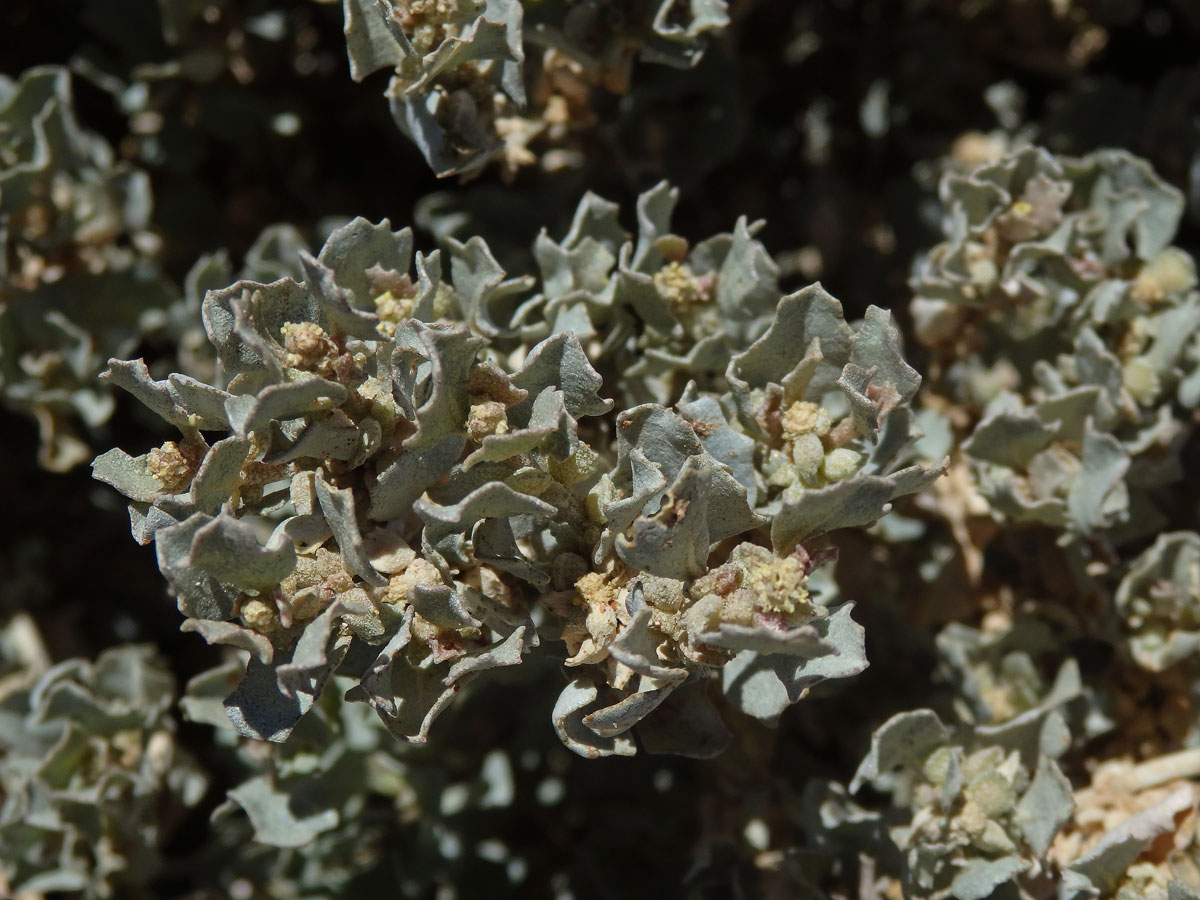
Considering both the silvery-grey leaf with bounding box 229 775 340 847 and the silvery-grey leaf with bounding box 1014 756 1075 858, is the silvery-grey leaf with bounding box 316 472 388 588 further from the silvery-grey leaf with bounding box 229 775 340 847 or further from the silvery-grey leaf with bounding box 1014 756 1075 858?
the silvery-grey leaf with bounding box 1014 756 1075 858

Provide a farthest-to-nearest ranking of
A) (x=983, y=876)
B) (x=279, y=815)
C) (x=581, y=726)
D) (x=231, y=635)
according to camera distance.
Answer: (x=279, y=815) → (x=983, y=876) → (x=581, y=726) → (x=231, y=635)

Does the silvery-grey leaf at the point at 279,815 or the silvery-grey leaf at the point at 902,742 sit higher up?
the silvery-grey leaf at the point at 902,742

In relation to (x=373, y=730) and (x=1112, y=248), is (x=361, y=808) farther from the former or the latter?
(x=1112, y=248)

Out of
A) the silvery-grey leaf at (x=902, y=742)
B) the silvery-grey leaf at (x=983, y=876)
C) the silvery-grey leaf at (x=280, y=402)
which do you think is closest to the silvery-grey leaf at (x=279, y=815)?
the silvery-grey leaf at (x=280, y=402)

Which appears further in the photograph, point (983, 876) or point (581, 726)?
point (983, 876)

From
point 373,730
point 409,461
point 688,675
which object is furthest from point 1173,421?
point 373,730

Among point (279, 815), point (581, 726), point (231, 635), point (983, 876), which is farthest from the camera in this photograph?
point (279, 815)

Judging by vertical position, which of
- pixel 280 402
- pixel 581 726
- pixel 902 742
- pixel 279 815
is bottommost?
pixel 279 815

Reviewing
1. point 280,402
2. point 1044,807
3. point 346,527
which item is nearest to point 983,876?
point 1044,807

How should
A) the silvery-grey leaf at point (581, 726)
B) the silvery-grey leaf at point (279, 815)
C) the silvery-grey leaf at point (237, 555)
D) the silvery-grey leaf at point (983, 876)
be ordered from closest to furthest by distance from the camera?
the silvery-grey leaf at point (237, 555) → the silvery-grey leaf at point (581, 726) → the silvery-grey leaf at point (983, 876) → the silvery-grey leaf at point (279, 815)

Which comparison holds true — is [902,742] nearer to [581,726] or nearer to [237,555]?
[581,726]

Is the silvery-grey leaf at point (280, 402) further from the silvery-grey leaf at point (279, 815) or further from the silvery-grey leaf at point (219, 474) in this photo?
the silvery-grey leaf at point (279, 815)


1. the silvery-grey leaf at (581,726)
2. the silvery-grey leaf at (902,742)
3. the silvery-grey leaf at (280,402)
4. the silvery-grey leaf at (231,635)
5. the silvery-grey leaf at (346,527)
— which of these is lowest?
the silvery-grey leaf at (902,742)
